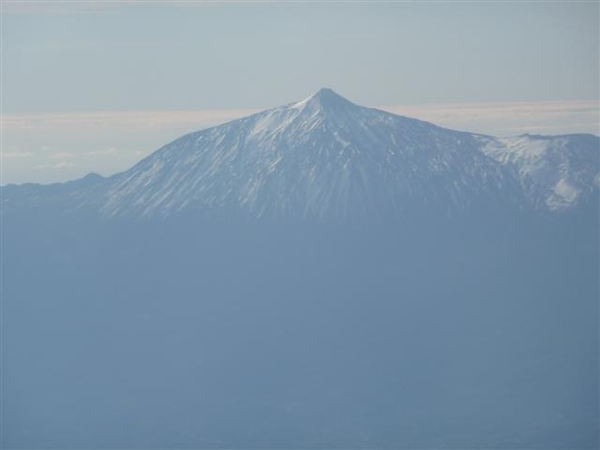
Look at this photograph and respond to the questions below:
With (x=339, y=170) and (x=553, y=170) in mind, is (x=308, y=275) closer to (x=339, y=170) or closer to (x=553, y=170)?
(x=339, y=170)

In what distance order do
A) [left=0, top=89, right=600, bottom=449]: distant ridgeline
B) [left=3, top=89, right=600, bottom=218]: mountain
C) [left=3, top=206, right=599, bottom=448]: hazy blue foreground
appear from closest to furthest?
[left=3, top=206, right=599, bottom=448]: hazy blue foreground
[left=0, top=89, right=600, bottom=449]: distant ridgeline
[left=3, top=89, right=600, bottom=218]: mountain

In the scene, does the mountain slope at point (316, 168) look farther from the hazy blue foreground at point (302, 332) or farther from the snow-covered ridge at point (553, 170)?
the hazy blue foreground at point (302, 332)

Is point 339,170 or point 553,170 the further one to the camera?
point 553,170

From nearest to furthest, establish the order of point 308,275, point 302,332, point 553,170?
1. point 302,332
2. point 308,275
3. point 553,170

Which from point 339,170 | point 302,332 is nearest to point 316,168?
point 339,170

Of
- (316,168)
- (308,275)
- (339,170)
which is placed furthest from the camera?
(308,275)

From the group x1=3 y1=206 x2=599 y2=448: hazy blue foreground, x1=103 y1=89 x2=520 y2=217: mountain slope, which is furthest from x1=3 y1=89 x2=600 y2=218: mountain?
x1=3 y1=206 x2=599 y2=448: hazy blue foreground

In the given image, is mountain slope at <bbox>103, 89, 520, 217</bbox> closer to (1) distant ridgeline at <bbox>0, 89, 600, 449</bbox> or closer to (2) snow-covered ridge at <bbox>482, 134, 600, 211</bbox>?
(1) distant ridgeline at <bbox>0, 89, 600, 449</bbox>

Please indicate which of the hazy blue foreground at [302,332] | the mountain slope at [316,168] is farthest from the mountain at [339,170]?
the hazy blue foreground at [302,332]
